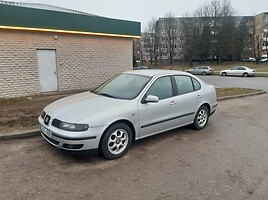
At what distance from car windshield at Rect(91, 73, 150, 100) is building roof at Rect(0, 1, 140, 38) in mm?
6154

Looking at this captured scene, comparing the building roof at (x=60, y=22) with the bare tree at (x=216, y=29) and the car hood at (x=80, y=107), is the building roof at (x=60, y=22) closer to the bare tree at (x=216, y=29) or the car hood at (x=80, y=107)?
the car hood at (x=80, y=107)

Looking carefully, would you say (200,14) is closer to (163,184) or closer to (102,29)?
(102,29)

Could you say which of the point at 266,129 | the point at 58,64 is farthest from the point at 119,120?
the point at 58,64

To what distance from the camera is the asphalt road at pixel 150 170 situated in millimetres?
2986

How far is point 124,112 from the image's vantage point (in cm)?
399

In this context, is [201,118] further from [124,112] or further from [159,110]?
[124,112]

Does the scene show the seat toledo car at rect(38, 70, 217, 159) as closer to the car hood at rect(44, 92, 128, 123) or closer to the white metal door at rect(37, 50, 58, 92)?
the car hood at rect(44, 92, 128, 123)

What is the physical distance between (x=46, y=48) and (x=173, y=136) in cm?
763

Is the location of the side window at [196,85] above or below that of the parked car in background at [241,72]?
above

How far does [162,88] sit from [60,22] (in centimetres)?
740

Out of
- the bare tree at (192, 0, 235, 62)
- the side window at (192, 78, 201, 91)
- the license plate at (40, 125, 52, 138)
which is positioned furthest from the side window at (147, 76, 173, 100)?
the bare tree at (192, 0, 235, 62)

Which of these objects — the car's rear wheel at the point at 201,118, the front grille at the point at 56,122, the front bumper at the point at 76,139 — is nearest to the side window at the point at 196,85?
the car's rear wheel at the point at 201,118

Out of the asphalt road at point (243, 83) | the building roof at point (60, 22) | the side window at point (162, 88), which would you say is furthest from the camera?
the asphalt road at point (243, 83)

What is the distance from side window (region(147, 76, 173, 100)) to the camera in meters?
4.58
